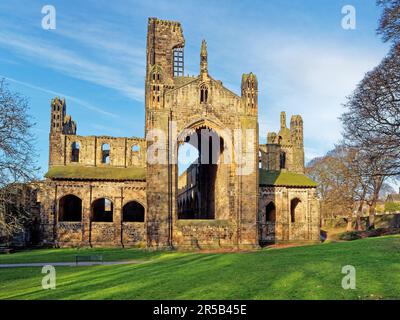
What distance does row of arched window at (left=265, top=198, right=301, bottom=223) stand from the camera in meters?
45.6

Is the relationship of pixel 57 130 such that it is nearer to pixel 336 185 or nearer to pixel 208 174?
pixel 208 174

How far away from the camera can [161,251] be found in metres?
32.0

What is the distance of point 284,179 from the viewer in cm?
4631

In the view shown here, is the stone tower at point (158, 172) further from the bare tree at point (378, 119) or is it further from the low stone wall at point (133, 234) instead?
the bare tree at point (378, 119)

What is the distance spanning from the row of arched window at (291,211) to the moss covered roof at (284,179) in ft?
6.61

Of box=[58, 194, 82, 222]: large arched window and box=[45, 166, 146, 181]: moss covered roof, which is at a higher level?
box=[45, 166, 146, 181]: moss covered roof

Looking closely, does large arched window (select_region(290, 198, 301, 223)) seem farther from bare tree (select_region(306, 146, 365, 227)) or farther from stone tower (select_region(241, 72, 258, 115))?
stone tower (select_region(241, 72, 258, 115))

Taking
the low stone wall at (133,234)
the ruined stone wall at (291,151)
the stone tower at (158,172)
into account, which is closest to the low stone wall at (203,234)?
the stone tower at (158,172)

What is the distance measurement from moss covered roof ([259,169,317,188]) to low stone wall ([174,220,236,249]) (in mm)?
11266

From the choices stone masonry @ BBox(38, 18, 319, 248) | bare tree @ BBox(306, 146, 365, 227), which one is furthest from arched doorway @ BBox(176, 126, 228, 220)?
bare tree @ BBox(306, 146, 365, 227)

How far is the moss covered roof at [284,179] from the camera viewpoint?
44.8 metres

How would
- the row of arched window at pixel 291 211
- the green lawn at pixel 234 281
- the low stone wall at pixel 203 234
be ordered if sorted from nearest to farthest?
the green lawn at pixel 234 281 → the low stone wall at pixel 203 234 → the row of arched window at pixel 291 211

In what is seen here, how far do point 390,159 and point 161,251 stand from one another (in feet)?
57.7

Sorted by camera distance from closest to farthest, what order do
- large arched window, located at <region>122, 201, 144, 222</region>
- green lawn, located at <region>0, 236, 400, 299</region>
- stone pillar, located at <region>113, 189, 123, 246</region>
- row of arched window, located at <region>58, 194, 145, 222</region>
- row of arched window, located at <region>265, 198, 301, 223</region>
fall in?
green lawn, located at <region>0, 236, 400, 299</region>
stone pillar, located at <region>113, 189, 123, 246</region>
row of arched window, located at <region>58, 194, 145, 222</region>
row of arched window, located at <region>265, 198, 301, 223</region>
large arched window, located at <region>122, 201, 144, 222</region>
